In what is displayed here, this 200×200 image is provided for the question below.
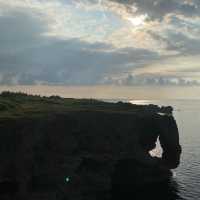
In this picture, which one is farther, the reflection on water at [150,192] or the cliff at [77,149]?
the reflection on water at [150,192]

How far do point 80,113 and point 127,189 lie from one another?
1897cm

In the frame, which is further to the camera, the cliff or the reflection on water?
the reflection on water

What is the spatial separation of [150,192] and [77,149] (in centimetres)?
1744

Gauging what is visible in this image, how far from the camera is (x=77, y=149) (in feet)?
226

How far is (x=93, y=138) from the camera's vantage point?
71.9 m

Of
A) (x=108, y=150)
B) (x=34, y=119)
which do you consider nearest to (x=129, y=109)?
(x=108, y=150)

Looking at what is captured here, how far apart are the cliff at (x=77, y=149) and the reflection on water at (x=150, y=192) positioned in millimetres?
2763

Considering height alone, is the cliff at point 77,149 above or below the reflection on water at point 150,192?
above

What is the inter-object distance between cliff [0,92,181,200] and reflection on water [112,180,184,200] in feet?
9.07

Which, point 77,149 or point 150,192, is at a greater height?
point 77,149

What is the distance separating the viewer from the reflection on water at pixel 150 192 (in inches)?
2785

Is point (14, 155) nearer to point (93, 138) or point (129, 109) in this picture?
point (93, 138)

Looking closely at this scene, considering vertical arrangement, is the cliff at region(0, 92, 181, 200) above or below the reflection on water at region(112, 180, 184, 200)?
above

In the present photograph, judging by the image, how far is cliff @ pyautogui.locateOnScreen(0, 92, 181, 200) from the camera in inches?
2191
